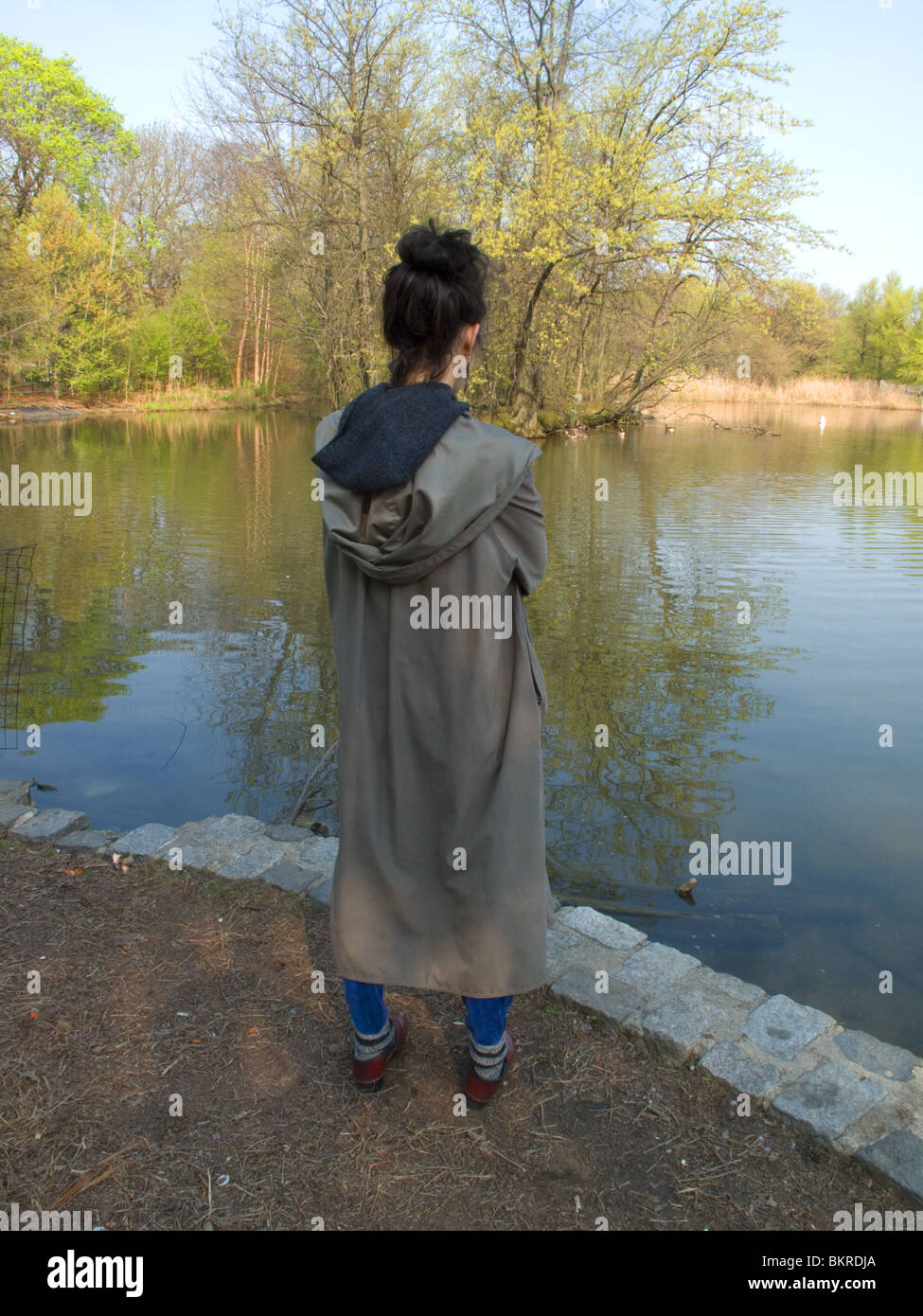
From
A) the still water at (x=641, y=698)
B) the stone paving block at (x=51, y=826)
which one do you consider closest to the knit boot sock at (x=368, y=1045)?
the still water at (x=641, y=698)

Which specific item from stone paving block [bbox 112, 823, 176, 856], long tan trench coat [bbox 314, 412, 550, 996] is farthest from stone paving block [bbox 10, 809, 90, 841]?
long tan trench coat [bbox 314, 412, 550, 996]

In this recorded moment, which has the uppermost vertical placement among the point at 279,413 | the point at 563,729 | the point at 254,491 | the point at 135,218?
the point at 135,218

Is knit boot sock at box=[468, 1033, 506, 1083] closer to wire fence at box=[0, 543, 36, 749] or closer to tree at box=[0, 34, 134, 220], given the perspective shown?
wire fence at box=[0, 543, 36, 749]

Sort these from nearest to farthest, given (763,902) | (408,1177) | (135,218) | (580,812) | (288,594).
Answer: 1. (408,1177)
2. (763,902)
3. (580,812)
4. (288,594)
5. (135,218)

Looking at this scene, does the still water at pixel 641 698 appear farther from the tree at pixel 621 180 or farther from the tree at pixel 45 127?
the tree at pixel 45 127

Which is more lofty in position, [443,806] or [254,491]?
[254,491]

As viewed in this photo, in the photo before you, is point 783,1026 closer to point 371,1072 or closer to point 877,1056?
point 877,1056

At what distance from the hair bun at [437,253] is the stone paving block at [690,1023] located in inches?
89.3

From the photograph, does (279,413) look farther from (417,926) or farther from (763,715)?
(417,926)

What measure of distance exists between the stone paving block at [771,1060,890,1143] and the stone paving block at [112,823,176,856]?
8.94ft

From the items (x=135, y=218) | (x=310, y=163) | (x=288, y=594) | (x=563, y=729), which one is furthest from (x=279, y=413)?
(x=563, y=729)

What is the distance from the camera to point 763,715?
262 inches

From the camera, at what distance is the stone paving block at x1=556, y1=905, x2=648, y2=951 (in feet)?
11.0

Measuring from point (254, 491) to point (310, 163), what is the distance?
587 cm
